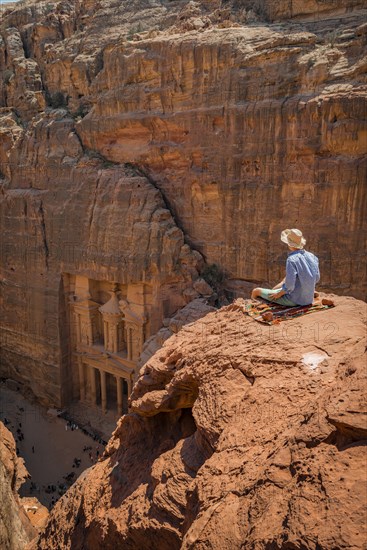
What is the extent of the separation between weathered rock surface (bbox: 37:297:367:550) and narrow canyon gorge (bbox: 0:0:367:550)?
0.8 inches

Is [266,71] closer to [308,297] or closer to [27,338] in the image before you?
[308,297]

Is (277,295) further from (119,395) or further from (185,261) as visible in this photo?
(119,395)

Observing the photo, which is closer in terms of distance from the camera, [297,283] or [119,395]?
[297,283]

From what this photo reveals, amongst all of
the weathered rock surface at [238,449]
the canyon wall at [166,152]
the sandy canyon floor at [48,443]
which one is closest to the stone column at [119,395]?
the sandy canyon floor at [48,443]

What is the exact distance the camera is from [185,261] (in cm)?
1720

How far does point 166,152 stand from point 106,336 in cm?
794

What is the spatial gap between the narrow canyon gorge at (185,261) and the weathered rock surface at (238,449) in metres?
0.02

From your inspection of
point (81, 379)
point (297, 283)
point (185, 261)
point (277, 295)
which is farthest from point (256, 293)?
point (81, 379)

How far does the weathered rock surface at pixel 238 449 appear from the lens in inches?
126

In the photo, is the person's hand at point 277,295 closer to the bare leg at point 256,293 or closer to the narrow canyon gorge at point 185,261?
the bare leg at point 256,293

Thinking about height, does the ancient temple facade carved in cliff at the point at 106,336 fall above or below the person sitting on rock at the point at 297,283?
below

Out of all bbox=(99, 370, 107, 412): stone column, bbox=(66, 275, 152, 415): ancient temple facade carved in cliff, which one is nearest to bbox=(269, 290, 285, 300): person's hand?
bbox=(66, 275, 152, 415): ancient temple facade carved in cliff

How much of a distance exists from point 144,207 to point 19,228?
22.7ft

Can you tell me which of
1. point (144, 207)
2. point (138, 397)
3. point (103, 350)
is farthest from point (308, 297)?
point (103, 350)
